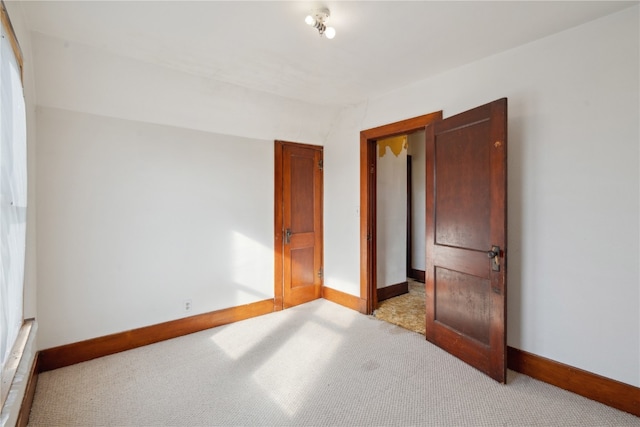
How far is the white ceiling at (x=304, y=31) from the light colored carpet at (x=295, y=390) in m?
2.59

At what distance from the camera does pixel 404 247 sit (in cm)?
455

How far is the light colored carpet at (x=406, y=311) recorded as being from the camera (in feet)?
11.2

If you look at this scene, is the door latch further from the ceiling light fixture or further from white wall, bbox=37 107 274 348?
white wall, bbox=37 107 274 348

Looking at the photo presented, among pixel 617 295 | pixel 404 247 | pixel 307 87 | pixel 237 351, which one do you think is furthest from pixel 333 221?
pixel 617 295

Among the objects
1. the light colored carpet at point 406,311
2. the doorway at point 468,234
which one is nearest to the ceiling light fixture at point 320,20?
the doorway at point 468,234

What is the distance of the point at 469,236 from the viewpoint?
2.55 meters

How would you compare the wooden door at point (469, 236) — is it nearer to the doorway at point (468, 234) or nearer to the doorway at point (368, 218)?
the doorway at point (468, 234)

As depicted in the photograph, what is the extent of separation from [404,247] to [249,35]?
11.1ft

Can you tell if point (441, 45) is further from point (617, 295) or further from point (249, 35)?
point (617, 295)

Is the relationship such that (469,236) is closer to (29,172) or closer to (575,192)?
(575,192)

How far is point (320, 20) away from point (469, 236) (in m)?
1.98

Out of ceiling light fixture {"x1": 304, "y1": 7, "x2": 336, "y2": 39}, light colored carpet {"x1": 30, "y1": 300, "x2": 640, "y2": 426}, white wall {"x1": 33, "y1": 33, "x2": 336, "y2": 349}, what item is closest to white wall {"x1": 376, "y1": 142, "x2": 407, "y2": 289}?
light colored carpet {"x1": 30, "y1": 300, "x2": 640, "y2": 426}

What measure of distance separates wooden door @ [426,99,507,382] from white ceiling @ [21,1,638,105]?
555 mm

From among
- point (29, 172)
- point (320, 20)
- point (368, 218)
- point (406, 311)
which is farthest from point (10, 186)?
point (406, 311)
